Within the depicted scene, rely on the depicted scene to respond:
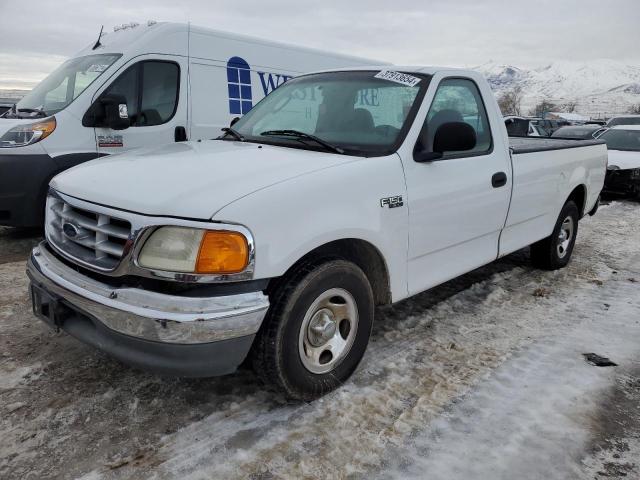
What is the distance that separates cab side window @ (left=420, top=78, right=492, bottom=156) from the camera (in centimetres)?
346

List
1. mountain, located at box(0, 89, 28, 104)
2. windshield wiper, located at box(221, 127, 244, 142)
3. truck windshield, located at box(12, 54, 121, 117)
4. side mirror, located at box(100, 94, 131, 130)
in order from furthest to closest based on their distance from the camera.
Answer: mountain, located at box(0, 89, 28, 104), truck windshield, located at box(12, 54, 121, 117), side mirror, located at box(100, 94, 131, 130), windshield wiper, located at box(221, 127, 244, 142)

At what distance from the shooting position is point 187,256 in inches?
92.3

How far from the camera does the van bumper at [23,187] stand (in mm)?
5480

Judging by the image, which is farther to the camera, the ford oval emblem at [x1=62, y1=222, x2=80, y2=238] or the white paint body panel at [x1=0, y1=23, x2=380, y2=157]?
the white paint body panel at [x1=0, y1=23, x2=380, y2=157]

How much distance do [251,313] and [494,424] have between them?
144cm

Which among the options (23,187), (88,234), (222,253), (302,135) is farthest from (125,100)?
(222,253)

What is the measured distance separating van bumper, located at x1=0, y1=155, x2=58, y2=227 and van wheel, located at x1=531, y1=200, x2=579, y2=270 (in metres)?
5.24

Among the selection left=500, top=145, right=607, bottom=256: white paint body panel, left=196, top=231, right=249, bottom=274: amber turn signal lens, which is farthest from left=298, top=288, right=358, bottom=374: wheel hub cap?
left=500, top=145, right=607, bottom=256: white paint body panel

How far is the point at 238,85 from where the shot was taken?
745 centimetres

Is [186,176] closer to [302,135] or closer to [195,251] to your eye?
[195,251]

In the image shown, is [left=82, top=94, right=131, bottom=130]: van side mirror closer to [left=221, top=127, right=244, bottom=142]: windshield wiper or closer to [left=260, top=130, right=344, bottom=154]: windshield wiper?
[left=221, top=127, right=244, bottom=142]: windshield wiper

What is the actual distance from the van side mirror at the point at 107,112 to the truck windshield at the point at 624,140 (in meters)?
10.3

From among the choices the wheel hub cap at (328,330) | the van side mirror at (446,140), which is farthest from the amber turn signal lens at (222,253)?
the van side mirror at (446,140)

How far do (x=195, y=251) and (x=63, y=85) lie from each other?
204 inches
